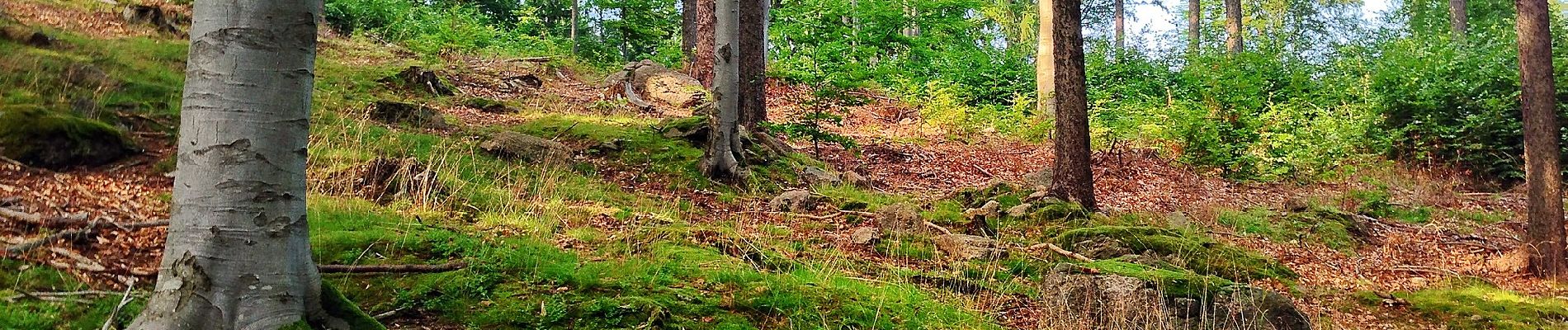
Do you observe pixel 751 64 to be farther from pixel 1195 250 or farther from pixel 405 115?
pixel 1195 250

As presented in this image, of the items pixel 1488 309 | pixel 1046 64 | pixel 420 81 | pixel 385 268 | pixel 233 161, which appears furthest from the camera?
pixel 1046 64

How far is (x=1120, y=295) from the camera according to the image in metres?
4.80

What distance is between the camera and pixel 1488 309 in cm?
617

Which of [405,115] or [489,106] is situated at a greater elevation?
[489,106]

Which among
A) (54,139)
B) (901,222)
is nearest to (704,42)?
(901,222)

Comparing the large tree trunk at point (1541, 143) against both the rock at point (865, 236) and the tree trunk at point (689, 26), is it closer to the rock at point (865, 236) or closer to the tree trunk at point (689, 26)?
the rock at point (865, 236)

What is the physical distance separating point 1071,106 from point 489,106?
7.06 metres

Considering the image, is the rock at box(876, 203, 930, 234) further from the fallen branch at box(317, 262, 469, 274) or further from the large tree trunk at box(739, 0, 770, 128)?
the fallen branch at box(317, 262, 469, 274)

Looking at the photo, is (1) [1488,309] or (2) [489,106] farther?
(2) [489,106]

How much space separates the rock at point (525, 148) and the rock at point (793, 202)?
2108 millimetres

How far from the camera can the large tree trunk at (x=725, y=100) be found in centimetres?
816

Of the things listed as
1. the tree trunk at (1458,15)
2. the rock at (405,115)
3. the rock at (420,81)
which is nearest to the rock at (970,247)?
the rock at (405,115)

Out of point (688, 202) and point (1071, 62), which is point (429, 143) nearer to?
point (688, 202)

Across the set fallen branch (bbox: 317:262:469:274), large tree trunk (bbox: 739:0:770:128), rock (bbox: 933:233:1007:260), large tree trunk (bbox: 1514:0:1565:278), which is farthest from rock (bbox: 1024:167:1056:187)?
fallen branch (bbox: 317:262:469:274)
